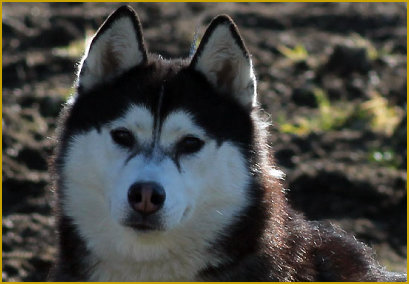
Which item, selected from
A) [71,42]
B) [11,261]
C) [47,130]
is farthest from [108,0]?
[11,261]

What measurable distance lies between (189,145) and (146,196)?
50cm

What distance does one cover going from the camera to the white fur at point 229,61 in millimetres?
5391

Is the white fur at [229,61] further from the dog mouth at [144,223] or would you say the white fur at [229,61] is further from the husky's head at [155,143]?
the dog mouth at [144,223]

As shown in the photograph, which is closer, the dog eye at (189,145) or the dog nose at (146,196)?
the dog nose at (146,196)

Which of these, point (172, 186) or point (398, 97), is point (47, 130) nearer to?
point (398, 97)

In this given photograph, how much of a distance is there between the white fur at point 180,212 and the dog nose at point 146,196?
0.54 feet

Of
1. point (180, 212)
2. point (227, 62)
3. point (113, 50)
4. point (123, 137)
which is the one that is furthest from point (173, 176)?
point (113, 50)

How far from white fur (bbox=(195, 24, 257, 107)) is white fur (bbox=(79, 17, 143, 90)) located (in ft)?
1.32

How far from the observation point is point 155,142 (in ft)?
16.8

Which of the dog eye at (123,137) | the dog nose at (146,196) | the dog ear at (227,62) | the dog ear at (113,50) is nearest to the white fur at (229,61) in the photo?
the dog ear at (227,62)

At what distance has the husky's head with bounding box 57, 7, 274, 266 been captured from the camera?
A: 4949mm

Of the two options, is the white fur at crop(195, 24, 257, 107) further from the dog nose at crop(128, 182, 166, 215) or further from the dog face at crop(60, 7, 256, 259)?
the dog nose at crop(128, 182, 166, 215)

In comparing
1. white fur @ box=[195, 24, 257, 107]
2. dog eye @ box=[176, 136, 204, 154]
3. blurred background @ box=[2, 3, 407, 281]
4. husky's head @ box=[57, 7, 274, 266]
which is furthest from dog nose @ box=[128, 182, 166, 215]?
blurred background @ box=[2, 3, 407, 281]

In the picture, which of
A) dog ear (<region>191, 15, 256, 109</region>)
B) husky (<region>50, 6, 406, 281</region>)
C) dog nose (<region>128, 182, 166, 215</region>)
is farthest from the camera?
dog ear (<region>191, 15, 256, 109</region>)
